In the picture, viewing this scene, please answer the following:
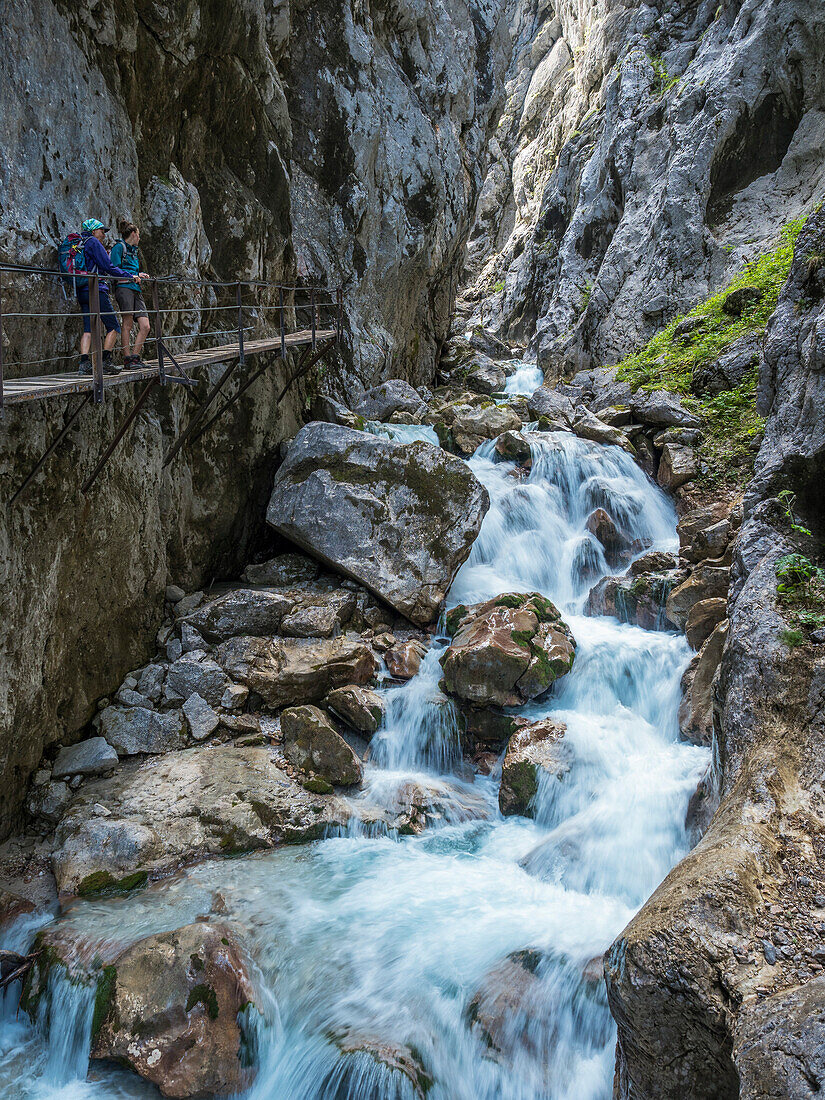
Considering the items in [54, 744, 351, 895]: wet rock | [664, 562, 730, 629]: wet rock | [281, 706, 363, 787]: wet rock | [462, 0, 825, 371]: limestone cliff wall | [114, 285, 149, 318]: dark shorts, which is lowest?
[54, 744, 351, 895]: wet rock

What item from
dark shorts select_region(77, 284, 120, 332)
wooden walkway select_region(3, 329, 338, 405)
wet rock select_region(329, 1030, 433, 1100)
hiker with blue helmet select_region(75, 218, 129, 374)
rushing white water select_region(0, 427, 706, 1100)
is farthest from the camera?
dark shorts select_region(77, 284, 120, 332)

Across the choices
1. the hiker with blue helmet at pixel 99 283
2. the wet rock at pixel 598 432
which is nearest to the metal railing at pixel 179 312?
the hiker with blue helmet at pixel 99 283

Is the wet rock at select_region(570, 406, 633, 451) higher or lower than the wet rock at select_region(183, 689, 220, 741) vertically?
higher

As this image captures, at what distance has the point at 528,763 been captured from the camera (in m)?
6.95

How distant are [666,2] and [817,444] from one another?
2503cm

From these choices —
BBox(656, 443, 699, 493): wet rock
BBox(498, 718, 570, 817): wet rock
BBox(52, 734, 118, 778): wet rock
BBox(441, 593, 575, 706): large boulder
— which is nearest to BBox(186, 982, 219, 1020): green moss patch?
BBox(52, 734, 118, 778): wet rock

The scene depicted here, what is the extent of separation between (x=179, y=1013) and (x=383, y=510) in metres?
6.81

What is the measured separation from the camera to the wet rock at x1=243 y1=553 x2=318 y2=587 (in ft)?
32.6

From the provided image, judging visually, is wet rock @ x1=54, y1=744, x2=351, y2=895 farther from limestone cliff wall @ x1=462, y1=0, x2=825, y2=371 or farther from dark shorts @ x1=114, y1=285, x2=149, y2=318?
limestone cliff wall @ x1=462, y1=0, x2=825, y2=371

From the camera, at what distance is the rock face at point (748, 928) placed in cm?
265

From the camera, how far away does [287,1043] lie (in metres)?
4.65

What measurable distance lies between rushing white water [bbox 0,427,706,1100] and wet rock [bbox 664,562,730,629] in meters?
0.35

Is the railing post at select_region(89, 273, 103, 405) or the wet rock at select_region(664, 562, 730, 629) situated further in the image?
the wet rock at select_region(664, 562, 730, 629)

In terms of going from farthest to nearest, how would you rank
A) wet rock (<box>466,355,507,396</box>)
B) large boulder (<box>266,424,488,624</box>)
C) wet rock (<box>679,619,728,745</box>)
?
wet rock (<box>466,355,507,396</box>), large boulder (<box>266,424,488,624</box>), wet rock (<box>679,619,728,745</box>)
